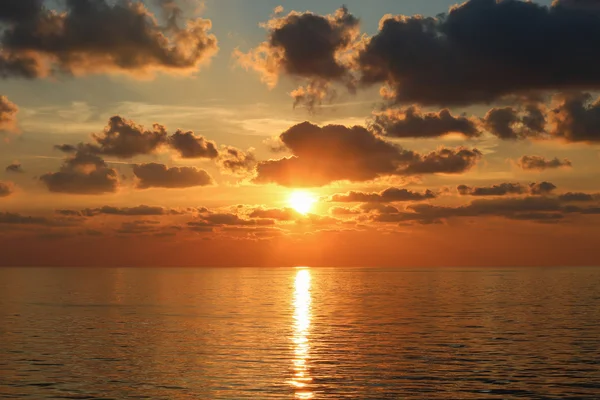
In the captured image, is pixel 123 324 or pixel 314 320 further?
pixel 314 320

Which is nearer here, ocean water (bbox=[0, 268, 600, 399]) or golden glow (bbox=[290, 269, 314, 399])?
golden glow (bbox=[290, 269, 314, 399])

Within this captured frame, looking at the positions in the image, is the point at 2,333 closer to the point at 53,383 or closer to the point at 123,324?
the point at 123,324

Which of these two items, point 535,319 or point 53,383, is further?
point 535,319

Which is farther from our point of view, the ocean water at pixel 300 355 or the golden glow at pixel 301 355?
the ocean water at pixel 300 355

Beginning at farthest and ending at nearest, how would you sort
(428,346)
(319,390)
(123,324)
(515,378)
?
(123,324)
(428,346)
(515,378)
(319,390)

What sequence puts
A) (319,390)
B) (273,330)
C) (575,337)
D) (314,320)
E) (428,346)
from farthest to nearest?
(314,320) < (273,330) < (575,337) < (428,346) < (319,390)

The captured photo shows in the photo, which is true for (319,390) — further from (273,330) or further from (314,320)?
(314,320)

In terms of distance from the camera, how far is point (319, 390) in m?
48.7

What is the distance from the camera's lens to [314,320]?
4050 inches

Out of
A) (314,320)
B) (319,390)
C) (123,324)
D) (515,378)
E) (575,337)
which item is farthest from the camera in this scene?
(314,320)

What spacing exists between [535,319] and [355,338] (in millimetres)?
35506

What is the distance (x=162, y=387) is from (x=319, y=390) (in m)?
11.1

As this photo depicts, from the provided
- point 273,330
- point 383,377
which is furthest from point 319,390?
point 273,330

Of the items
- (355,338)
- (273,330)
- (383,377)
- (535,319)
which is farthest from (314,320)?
(383,377)
